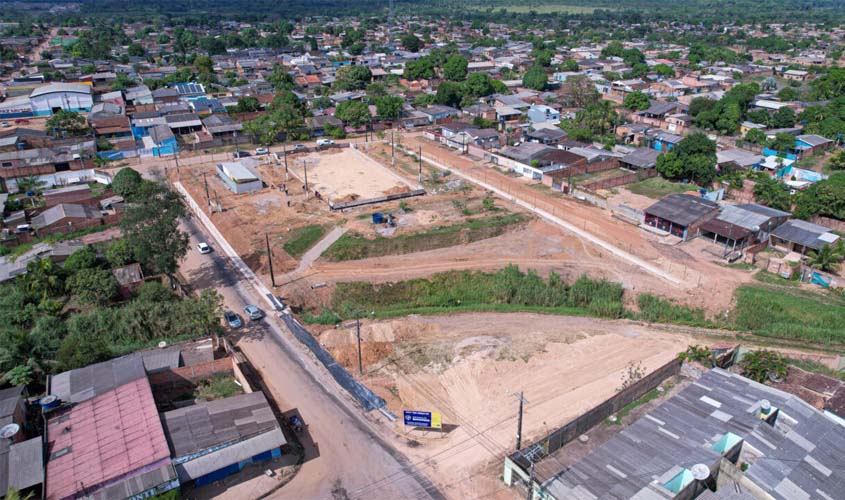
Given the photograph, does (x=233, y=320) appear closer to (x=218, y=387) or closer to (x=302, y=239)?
(x=218, y=387)

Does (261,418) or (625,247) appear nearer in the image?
(261,418)

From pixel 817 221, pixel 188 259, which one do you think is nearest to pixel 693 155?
pixel 817 221

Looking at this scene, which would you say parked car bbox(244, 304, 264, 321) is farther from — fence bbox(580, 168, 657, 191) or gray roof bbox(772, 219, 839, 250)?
gray roof bbox(772, 219, 839, 250)

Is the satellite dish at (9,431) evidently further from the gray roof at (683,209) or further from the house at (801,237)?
the house at (801,237)

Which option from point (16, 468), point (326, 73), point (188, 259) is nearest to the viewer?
point (16, 468)

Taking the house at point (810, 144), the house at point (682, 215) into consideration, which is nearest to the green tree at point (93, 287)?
the house at point (682, 215)

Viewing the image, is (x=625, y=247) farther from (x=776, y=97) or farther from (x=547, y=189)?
(x=776, y=97)

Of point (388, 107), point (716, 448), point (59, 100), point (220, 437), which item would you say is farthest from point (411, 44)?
point (716, 448)
